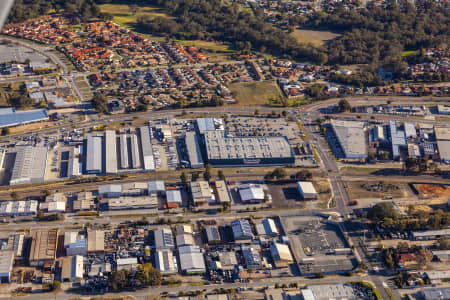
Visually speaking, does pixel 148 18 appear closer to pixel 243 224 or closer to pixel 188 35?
pixel 188 35

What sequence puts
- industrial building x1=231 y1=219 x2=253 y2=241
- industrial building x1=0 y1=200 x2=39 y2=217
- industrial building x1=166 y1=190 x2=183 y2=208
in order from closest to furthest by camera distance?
industrial building x1=231 y1=219 x2=253 y2=241, industrial building x1=0 y1=200 x2=39 y2=217, industrial building x1=166 y1=190 x2=183 y2=208

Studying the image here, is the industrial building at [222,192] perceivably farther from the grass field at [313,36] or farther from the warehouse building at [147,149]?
the grass field at [313,36]

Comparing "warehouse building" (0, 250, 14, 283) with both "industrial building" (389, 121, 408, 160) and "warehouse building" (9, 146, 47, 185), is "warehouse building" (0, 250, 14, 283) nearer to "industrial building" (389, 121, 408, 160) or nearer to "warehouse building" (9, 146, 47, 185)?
"warehouse building" (9, 146, 47, 185)

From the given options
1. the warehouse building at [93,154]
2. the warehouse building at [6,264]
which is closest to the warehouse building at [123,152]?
the warehouse building at [93,154]

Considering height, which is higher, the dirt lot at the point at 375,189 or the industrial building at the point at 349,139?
the industrial building at the point at 349,139

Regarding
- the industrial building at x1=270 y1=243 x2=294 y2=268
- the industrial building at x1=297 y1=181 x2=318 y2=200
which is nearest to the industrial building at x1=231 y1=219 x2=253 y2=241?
the industrial building at x1=270 y1=243 x2=294 y2=268

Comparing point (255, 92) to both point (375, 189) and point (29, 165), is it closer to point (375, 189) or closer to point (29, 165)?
point (375, 189)
